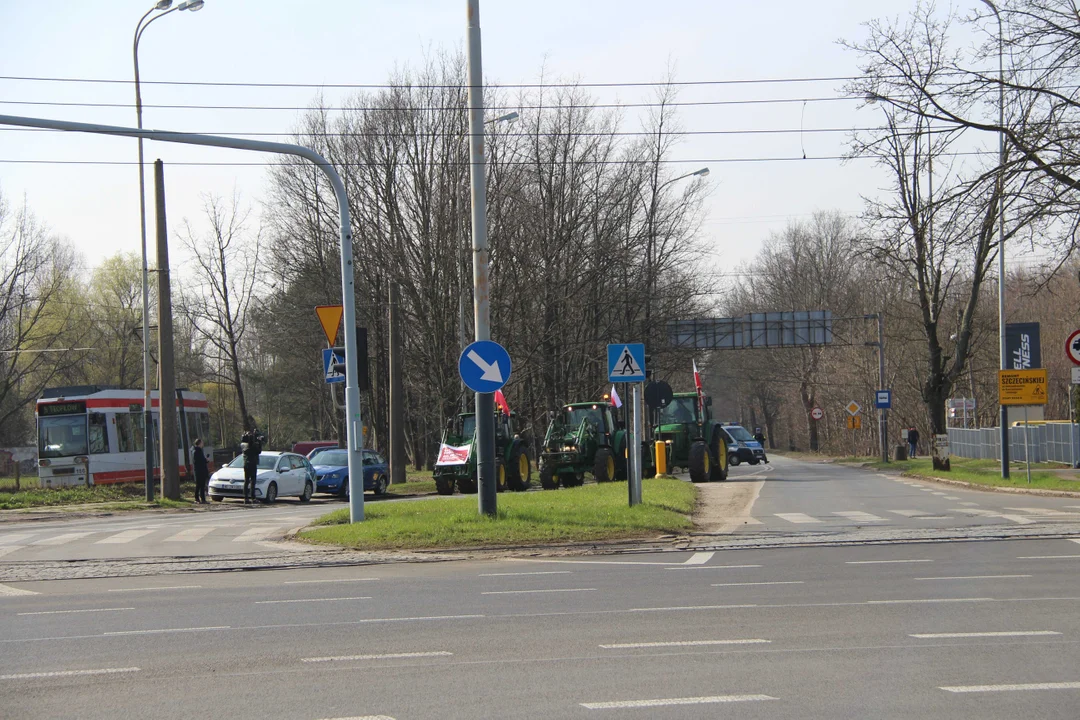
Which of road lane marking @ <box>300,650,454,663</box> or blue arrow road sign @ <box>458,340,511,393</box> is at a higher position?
blue arrow road sign @ <box>458,340,511,393</box>

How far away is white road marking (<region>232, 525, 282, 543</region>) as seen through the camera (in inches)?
701

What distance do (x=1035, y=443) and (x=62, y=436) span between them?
33.4 meters

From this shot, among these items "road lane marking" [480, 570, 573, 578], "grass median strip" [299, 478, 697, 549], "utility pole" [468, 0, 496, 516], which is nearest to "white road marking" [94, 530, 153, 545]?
"grass median strip" [299, 478, 697, 549]

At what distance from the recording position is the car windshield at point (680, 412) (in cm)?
3281

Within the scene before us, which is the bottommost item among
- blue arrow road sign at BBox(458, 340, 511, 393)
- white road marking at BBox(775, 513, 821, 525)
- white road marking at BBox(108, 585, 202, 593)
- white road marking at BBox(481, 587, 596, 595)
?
white road marking at BBox(775, 513, 821, 525)

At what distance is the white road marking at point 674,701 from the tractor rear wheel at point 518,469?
24272 millimetres

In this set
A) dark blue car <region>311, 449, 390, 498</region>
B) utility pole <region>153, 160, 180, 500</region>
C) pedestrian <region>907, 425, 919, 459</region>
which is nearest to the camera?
utility pole <region>153, 160, 180, 500</region>

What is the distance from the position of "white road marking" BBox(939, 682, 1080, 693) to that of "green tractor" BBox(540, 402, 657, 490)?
77.0 feet

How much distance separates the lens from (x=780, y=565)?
12.7m

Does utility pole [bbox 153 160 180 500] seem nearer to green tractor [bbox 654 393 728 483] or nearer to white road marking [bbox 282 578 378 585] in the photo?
green tractor [bbox 654 393 728 483]

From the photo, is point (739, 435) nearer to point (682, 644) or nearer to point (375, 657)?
point (682, 644)

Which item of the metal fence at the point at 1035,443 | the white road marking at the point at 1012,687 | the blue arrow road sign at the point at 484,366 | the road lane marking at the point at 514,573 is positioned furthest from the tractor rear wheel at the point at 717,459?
the white road marking at the point at 1012,687

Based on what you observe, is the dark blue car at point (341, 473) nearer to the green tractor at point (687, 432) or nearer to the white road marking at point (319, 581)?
the green tractor at point (687, 432)

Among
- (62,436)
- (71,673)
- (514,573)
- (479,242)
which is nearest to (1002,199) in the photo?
(479,242)
